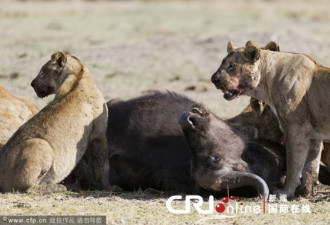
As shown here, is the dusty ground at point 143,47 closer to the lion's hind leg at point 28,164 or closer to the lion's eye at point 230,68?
the lion's hind leg at point 28,164

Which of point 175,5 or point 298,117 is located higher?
point 298,117

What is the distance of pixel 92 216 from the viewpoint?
6742 millimetres

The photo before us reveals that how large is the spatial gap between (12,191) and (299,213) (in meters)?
2.66

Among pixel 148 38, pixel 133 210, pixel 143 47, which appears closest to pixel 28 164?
pixel 133 210

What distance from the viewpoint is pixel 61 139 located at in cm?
782

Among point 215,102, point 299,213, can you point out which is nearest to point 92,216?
point 299,213

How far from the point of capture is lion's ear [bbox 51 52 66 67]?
845 centimetres

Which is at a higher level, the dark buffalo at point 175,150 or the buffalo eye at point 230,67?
the buffalo eye at point 230,67

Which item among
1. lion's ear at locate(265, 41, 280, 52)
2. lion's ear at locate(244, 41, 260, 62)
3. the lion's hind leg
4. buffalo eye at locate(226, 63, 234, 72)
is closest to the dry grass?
the lion's hind leg

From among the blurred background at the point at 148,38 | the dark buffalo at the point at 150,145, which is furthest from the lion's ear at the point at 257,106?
the blurred background at the point at 148,38

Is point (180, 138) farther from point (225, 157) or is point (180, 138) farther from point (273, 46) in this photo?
point (273, 46)

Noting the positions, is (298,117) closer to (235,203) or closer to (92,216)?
(235,203)

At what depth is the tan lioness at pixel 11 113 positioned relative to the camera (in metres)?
8.76

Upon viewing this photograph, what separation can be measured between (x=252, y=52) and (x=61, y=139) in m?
2.03
